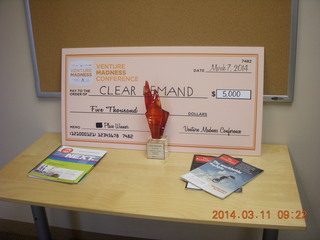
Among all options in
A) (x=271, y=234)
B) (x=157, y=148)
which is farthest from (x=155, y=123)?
(x=271, y=234)

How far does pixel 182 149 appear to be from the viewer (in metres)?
1.23

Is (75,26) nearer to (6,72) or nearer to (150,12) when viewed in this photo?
(150,12)

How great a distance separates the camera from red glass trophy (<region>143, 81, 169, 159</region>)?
3.80 feet

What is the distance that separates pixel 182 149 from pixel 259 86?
41cm

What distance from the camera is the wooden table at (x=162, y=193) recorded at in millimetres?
851

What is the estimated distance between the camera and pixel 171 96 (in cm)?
121

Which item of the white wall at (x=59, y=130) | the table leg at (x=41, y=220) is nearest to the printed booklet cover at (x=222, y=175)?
the white wall at (x=59, y=130)
